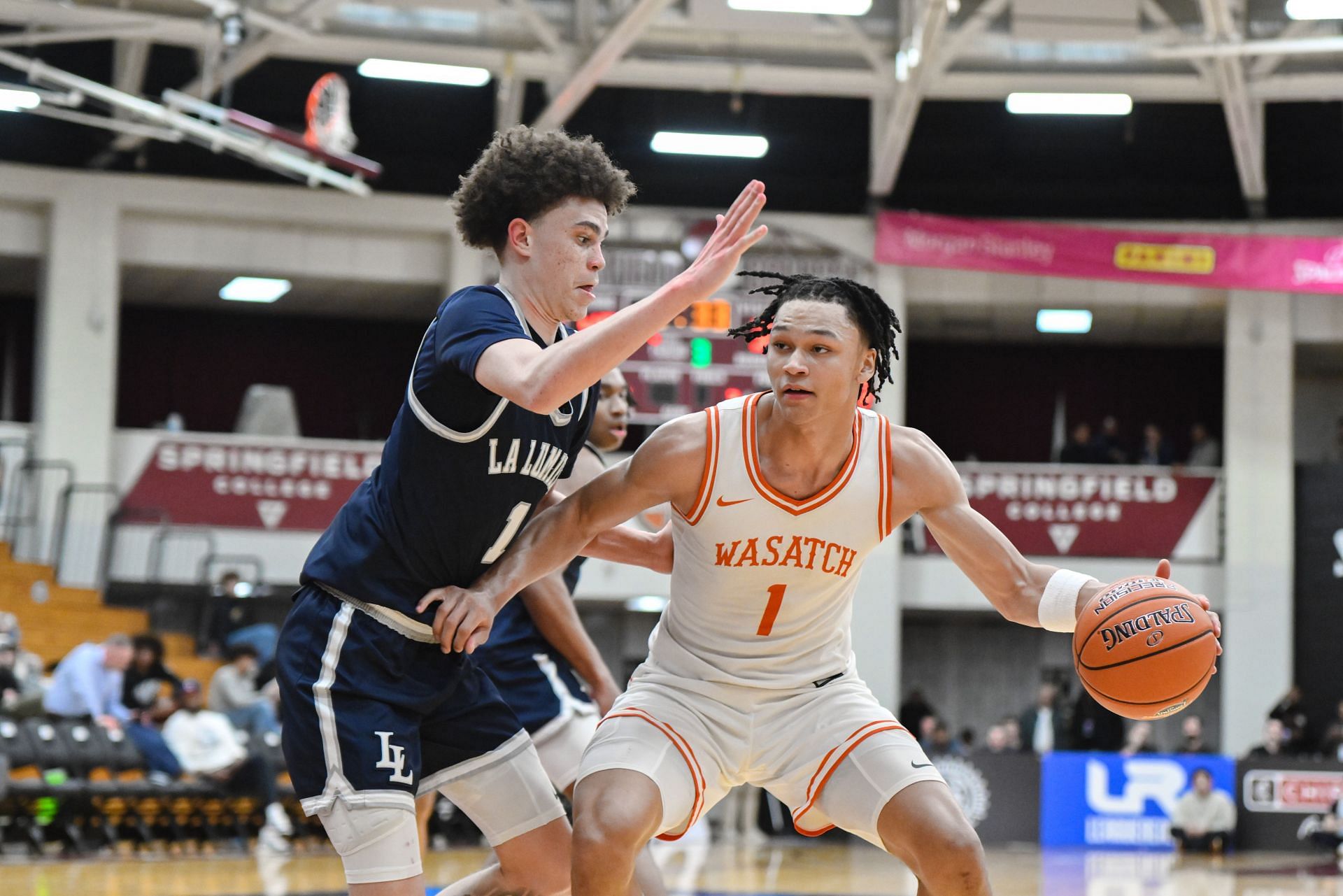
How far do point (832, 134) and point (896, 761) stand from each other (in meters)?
18.6

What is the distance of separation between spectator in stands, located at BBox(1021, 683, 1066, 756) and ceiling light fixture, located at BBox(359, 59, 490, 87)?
10036mm

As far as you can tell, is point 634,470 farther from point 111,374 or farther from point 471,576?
point 111,374

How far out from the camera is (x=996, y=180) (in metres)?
22.0

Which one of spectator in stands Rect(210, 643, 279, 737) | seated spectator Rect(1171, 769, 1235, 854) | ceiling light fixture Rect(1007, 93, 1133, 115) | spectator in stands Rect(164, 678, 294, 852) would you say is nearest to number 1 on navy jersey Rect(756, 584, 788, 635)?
spectator in stands Rect(164, 678, 294, 852)

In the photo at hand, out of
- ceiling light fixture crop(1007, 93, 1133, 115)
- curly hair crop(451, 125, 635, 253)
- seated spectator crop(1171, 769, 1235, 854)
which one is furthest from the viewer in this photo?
ceiling light fixture crop(1007, 93, 1133, 115)

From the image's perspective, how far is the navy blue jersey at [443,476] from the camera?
3.68m

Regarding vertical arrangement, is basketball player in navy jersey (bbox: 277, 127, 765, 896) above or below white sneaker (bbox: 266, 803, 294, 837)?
above

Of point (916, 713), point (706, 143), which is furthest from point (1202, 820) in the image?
point (706, 143)

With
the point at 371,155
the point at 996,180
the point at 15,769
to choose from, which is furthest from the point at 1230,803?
the point at 371,155

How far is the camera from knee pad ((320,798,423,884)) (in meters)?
3.63

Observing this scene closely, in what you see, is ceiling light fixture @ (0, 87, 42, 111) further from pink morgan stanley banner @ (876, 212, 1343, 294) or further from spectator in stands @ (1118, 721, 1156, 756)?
spectator in stands @ (1118, 721, 1156, 756)

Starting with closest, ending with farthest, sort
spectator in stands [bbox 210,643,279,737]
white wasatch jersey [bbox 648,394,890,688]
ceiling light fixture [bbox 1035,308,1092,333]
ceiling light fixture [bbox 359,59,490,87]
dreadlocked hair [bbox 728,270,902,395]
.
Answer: white wasatch jersey [bbox 648,394,890,688] < dreadlocked hair [bbox 728,270,902,395] < spectator in stands [bbox 210,643,279,737] < ceiling light fixture [bbox 359,59,490,87] < ceiling light fixture [bbox 1035,308,1092,333]

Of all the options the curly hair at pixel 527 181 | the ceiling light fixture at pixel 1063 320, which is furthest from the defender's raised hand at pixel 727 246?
the ceiling light fixture at pixel 1063 320

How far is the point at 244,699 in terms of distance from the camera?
1395 centimetres
